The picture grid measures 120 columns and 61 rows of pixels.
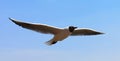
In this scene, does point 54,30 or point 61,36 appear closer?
point 61,36

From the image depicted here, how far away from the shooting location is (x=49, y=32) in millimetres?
10422

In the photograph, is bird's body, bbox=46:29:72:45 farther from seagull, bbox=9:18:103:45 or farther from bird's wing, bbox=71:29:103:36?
bird's wing, bbox=71:29:103:36

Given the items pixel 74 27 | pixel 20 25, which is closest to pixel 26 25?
pixel 20 25

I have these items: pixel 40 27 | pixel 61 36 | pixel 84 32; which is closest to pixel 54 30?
pixel 61 36

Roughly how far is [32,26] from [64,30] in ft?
3.22

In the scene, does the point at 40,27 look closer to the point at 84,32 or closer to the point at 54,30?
the point at 54,30

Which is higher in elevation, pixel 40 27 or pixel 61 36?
pixel 40 27

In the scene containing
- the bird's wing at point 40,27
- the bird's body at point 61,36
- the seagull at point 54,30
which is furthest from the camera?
the bird's body at point 61,36

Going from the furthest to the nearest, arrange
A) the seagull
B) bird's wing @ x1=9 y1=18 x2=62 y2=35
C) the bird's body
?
the bird's body → the seagull → bird's wing @ x1=9 y1=18 x2=62 y2=35

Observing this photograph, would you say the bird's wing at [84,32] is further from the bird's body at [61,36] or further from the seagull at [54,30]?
the bird's body at [61,36]

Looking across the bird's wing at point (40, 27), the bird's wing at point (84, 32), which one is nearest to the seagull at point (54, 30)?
the bird's wing at point (40, 27)

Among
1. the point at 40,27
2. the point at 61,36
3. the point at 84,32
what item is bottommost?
the point at 61,36

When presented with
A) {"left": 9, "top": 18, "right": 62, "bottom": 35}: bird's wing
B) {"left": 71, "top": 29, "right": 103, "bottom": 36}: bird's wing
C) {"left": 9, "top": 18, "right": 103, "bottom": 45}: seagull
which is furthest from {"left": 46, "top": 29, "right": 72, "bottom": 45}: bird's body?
{"left": 71, "top": 29, "right": 103, "bottom": 36}: bird's wing

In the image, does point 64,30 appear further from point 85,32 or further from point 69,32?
point 85,32
